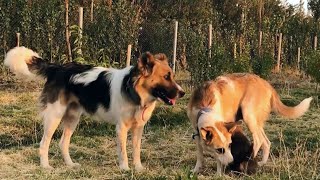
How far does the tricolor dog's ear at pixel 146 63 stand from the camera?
5984mm

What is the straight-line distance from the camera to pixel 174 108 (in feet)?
32.2

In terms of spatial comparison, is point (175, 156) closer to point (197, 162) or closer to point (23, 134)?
point (197, 162)

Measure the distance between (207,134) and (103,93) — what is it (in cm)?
161

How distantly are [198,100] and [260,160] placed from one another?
125 centimetres

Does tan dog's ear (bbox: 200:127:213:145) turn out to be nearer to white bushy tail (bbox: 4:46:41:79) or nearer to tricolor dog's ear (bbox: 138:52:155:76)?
tricolor dog's ear (bbox: 138:52:155:76)

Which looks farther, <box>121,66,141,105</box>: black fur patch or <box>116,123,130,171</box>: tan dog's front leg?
<box>116,123,130,171</box>: tan dog's front leg

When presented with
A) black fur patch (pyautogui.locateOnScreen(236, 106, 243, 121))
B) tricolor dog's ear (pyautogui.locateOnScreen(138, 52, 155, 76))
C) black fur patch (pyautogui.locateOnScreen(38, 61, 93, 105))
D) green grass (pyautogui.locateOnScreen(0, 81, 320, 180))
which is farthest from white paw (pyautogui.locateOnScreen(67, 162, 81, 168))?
black fur patch (pyautogui.locateOnScreen(236, 106, 243, 121))

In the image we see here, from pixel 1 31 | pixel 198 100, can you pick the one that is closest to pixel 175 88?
pixel 198 100

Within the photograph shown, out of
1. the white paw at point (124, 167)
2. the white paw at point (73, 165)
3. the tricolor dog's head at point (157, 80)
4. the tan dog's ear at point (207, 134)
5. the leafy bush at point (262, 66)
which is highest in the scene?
the tricolor dog's head at point (157, 80)

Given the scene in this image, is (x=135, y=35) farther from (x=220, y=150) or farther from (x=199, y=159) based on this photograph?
(x=220, y=150)

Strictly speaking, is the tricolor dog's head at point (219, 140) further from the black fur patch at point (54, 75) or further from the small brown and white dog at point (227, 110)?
the black fur patch at point (54, 75)

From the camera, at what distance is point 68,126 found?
23.0ft

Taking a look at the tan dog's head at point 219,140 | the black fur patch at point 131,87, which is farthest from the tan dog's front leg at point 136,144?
the tan dog's head at point 219,140

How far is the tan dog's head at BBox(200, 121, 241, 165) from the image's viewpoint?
5707mm
